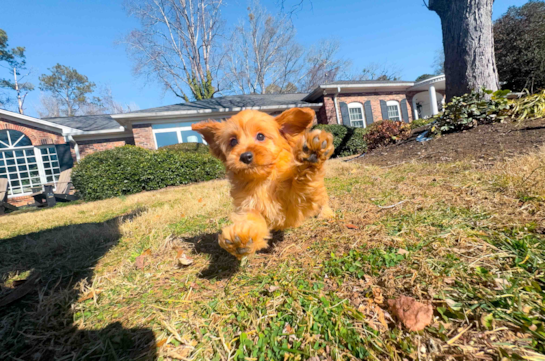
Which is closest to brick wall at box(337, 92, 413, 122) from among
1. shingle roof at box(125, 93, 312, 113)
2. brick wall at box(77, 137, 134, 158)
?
shingle roof at box(125, 93, 312, 113)

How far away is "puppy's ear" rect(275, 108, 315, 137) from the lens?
6.89 ft

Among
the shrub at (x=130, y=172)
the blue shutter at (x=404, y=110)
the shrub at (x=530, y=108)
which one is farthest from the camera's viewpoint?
the blue shutter at (x=404, y=110)

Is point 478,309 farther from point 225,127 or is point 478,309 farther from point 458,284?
point 225,127

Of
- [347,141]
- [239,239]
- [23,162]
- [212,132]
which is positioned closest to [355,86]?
[347,141]

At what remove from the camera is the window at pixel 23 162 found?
14844 millimetres

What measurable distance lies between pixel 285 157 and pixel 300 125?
37 cm

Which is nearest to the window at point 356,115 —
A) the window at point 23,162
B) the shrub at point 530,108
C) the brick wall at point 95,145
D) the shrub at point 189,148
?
the shrub at point 189,148

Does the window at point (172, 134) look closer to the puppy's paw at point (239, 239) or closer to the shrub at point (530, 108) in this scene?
the shrub at point (530, 108)

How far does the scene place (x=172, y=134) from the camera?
14.8 meters

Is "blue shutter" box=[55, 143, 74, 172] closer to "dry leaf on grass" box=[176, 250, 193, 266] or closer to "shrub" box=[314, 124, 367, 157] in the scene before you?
"shrub" box=[314, 124, 367, 157]

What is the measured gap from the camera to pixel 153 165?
1029cm

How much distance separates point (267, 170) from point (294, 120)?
576 millimetres

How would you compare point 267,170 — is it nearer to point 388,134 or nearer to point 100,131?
point 388,134

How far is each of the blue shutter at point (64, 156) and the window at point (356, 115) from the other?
18818mm
